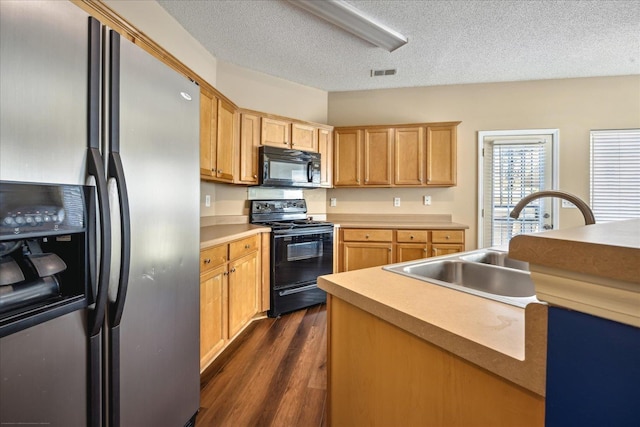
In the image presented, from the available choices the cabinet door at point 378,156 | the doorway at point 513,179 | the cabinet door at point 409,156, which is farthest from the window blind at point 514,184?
the cabinet door at point 378,156

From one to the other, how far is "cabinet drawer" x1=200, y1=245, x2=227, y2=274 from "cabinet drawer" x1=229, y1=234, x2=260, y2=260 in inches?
4.2

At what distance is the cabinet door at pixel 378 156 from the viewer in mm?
3672

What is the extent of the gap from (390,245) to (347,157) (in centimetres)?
127

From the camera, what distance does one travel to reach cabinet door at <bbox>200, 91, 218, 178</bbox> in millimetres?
2316

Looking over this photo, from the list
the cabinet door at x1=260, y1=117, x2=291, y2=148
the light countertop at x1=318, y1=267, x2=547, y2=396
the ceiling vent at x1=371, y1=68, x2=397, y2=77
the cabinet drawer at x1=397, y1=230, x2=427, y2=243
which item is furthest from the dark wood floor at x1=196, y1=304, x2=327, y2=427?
the ceiling vent at x1=371, y1=68, x2=397, y2=77

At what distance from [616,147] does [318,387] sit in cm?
436

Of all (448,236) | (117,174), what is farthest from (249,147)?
(448,236)

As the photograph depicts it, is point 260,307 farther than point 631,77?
No

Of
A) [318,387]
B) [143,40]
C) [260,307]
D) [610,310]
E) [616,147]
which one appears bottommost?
[318,387]

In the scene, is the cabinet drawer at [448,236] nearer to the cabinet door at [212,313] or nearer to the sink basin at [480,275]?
the sink basin at [480,275]

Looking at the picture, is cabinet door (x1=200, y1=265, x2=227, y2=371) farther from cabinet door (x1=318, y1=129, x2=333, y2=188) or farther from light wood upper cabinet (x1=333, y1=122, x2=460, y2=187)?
light wood upper cabinet (x1=333, y1=122, x2=460, y2=187)

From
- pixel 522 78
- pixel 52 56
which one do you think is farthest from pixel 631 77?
pixel 52 56

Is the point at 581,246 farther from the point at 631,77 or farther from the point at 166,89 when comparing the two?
the point at 631,77

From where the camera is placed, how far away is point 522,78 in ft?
11.7
